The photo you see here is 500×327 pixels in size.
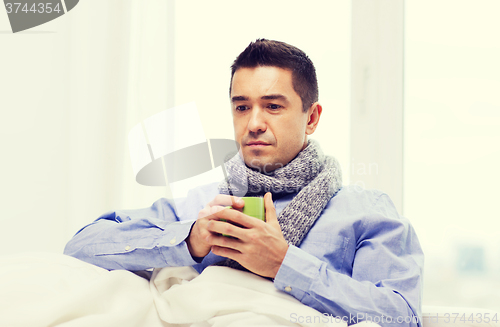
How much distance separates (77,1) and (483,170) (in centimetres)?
171

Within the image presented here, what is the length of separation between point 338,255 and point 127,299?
464mm

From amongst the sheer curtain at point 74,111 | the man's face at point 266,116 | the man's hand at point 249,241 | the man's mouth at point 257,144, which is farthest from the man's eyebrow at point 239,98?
the sheer curtain at point 74,111

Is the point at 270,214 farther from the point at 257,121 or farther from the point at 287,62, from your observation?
the point at 287,62

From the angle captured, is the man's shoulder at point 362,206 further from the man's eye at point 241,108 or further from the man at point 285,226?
the man's eye at point 241,108

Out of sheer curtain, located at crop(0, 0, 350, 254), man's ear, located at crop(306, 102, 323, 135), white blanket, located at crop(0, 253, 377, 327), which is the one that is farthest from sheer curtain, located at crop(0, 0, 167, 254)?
white blanket, located at crop(0, 253, 377, 327)

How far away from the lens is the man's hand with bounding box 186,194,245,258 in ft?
2.39

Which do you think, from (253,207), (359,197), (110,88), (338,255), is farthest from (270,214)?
(110,88)

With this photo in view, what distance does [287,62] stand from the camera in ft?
3.37

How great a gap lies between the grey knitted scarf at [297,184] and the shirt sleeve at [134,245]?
0.37 ft

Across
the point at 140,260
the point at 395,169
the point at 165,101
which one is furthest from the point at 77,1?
the point at 395,169

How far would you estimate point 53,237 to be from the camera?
149cm

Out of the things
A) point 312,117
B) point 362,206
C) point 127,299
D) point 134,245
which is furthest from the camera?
point 312,117

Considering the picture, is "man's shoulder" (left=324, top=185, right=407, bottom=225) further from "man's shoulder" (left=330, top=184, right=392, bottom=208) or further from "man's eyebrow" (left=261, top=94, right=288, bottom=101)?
"man's eyebrow" (left=261, top=94, right=288, bottom=101)

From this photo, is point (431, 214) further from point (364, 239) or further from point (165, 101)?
point (165, 101)
